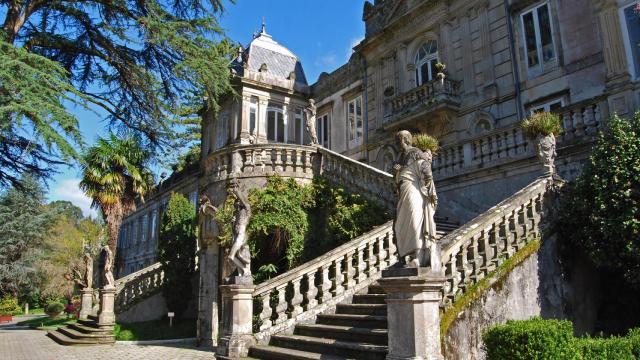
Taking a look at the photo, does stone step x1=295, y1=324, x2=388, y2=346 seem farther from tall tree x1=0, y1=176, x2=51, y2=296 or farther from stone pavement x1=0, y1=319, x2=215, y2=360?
tall tree x1=0, y1=176, x2=51, y2=296

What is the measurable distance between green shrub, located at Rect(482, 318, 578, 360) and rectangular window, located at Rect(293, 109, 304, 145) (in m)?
18.2

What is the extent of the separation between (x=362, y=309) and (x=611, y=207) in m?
4.44

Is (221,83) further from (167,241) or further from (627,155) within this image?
(167,241)

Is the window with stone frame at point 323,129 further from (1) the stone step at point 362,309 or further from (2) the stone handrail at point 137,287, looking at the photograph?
(1) the stone step at point 362,309

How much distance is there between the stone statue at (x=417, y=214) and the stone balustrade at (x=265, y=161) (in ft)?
24.5

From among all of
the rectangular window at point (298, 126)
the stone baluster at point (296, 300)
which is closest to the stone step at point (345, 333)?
the stone baluster at point (296, 300)

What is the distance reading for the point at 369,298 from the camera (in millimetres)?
8727

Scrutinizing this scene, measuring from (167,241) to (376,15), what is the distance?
12984mm

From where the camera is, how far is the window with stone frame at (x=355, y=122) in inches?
822

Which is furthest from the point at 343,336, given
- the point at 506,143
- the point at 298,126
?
the point at 298,126

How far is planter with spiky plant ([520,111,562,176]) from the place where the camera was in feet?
30.1

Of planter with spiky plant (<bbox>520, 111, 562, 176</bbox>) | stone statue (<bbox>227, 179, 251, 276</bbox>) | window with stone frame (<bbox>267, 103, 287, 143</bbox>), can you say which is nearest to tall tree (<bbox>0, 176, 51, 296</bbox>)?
window with stone frame (<bbox>267, 103, 287, 143</bbox>)

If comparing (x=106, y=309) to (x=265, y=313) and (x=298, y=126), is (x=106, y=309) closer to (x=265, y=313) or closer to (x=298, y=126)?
(x=265, y=313)

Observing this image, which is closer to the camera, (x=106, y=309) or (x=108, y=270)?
(x=106, y=309)
